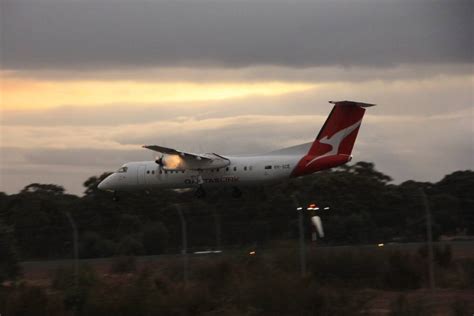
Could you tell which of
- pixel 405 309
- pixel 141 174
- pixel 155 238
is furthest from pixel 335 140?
pixel 405 309

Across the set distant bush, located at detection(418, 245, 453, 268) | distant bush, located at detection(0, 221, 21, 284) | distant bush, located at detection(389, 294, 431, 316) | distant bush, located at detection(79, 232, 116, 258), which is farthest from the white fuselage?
distant bush, located at detection(389, 294, 431, 316)

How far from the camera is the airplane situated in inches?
1694

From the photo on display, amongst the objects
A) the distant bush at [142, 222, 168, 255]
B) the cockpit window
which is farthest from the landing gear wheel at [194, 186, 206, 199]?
the distant bush at [142, 222, 168, 255]

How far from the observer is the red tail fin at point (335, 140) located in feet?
140

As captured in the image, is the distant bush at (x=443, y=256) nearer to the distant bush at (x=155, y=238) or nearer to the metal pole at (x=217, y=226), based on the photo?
the metal pole at (x=217, y=226)

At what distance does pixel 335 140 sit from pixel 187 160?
24.7 feet

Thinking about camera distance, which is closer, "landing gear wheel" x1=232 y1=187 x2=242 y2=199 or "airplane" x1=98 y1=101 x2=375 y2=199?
"airplane" x1=98 y1=101 x2=375 y2=199

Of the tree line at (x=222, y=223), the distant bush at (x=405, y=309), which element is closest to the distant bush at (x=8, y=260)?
the tree line at (x=222, y=223)

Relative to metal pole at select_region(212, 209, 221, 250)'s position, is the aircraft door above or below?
above

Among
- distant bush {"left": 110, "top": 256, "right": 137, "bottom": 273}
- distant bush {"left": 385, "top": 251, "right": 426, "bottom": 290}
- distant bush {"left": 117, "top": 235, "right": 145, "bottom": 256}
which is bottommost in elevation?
distant bush {"left": 385, "top": 251, "right": 426, "bottom": 290}

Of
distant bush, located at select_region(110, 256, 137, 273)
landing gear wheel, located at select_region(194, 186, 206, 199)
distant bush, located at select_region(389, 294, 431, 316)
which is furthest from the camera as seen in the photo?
landing gear wheel, located at select_region(194, 186, 206, 199)

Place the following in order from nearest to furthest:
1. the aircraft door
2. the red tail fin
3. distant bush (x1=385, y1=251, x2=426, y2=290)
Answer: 1. distant bush (x1=385, y1=251, x2=426, y2=290)
2. the red tail fin
3. the aircraft door

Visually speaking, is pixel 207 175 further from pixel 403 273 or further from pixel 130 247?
pixel 403 273

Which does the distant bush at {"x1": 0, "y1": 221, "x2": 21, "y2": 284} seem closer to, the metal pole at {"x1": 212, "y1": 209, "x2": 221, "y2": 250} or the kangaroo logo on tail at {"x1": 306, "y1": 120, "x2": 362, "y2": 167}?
the metal pole at {"x1": 212, "y1": 209, "x2": 221, "y2": 250}
